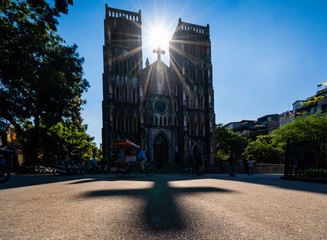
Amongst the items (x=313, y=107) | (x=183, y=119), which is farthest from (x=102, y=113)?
(x=313, y=107)

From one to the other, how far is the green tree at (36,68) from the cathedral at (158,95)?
26.5 ft

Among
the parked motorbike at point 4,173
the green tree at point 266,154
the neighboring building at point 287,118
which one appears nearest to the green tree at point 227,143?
the green tree at point 266,154

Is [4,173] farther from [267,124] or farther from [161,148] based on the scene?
[267,124]

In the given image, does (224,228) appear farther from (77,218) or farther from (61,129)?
(61,129)

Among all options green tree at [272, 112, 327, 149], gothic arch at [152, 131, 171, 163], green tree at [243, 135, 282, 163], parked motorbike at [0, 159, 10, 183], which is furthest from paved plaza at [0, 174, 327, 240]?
green tree at [243, 135, 282, 163]

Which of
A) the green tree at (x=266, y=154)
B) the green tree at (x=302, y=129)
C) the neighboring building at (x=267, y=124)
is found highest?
the neighboring building at (x=267, y=124)

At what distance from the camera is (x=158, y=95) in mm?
33375

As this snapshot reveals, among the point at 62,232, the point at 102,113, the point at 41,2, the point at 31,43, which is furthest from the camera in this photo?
the point at 102,113

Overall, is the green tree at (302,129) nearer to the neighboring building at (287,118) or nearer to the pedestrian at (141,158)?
the neighboring building at (287,118)

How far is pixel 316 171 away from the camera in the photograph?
9602 mm

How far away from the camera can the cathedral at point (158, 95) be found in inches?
1211

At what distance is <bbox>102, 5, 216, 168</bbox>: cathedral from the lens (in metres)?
30.8

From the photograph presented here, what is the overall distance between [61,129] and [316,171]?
3073 cm

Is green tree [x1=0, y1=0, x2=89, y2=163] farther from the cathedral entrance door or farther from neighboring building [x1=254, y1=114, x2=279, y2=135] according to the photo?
neighboring building [x1=254, y1=114, x2=279, y2=135]
